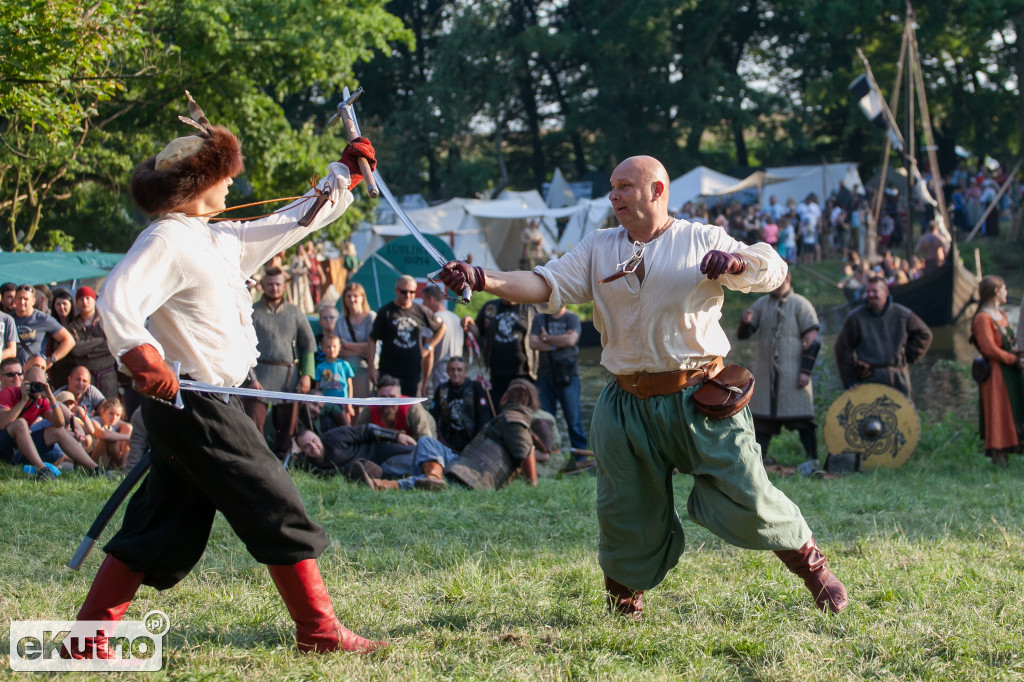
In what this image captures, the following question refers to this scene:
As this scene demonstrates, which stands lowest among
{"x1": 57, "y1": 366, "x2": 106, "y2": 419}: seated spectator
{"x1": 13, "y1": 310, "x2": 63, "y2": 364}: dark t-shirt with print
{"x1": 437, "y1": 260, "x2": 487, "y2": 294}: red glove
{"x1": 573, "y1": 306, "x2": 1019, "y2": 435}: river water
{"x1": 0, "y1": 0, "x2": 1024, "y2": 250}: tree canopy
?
{"x1": 573, "y1": 306, "x2": 1019, "y2": 435}: river water

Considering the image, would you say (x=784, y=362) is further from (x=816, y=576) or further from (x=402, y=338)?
(x=816, y=576)

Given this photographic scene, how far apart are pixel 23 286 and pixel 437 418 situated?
142 inches

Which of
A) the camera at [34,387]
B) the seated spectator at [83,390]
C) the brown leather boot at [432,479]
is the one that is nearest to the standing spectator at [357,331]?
the brown leather boot at [432,479]

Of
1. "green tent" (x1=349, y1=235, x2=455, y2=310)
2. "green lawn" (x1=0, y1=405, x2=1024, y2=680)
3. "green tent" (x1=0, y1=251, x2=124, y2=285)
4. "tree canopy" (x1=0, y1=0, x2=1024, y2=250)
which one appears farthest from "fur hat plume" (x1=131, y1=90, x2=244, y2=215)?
"green tent" (x1=349, y1=235, x2=455, y2=310)

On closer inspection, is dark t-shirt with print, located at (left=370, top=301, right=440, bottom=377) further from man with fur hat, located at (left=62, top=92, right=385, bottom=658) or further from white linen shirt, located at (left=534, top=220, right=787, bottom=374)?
man with fur hat, located at (left=62, top=92, right=385, bottom=658)

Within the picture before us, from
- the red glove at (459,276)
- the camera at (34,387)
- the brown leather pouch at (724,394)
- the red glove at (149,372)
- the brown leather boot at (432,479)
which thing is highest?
the red glove at (459,276)

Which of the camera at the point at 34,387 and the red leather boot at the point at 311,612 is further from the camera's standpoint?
the camera at the point at 34,387

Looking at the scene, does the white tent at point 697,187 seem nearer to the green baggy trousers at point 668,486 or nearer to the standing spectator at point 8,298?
the standing spectator at point 8,298

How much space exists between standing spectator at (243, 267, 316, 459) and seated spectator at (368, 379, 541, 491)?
1052 millimetres

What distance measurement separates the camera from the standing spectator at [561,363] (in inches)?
351

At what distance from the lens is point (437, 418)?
28.3ft

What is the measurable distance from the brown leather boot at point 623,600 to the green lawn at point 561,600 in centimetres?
5

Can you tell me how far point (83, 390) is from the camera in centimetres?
810

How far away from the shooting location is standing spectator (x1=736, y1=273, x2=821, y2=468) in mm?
8352
